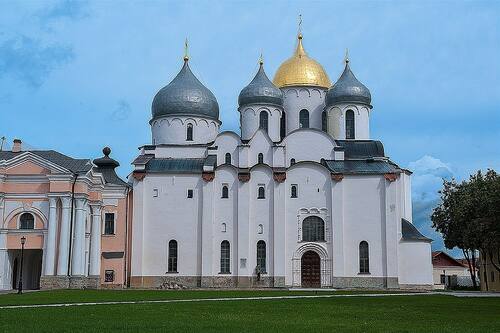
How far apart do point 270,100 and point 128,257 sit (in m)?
16.2

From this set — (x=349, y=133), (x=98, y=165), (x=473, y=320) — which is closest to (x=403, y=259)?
(x=349, y=133)

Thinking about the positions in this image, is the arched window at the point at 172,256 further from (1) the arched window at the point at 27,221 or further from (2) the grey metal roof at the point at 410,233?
(2) the grey metal roof at the point at 410,233

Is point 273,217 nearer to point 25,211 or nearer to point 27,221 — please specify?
point 27,221

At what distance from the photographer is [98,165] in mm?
54094

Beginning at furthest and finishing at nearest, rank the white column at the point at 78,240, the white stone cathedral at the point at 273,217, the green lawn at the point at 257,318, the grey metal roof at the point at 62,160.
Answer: the white stone cathedral at the point at 273,217, the grey metal roof at the point at 62,160, the white column at the point at 78,240, the green lawn at the point at 257,318

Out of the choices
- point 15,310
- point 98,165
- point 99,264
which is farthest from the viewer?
point 98,165

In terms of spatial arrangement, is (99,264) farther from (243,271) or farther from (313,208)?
(313,208)

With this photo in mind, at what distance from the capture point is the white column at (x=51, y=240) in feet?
144

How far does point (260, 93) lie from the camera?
55.7 m

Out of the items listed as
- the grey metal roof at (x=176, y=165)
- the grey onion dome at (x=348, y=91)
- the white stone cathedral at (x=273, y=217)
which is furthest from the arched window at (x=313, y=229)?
the grey onion dome at (x=348, y=91)

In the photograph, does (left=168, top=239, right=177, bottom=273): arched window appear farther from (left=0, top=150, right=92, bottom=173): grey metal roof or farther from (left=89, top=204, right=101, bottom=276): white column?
(left=0, top=150, right=92, bottom=173): grey metal roof

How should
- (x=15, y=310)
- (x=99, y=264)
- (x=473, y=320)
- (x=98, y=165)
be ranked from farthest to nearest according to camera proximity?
(x=98, y=165), (x=99, y=264), (x=15, y=310), (x=473, y=320)

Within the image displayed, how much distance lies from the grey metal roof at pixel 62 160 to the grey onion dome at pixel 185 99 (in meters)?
9.82

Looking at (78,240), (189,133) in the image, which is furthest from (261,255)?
(78,240)
